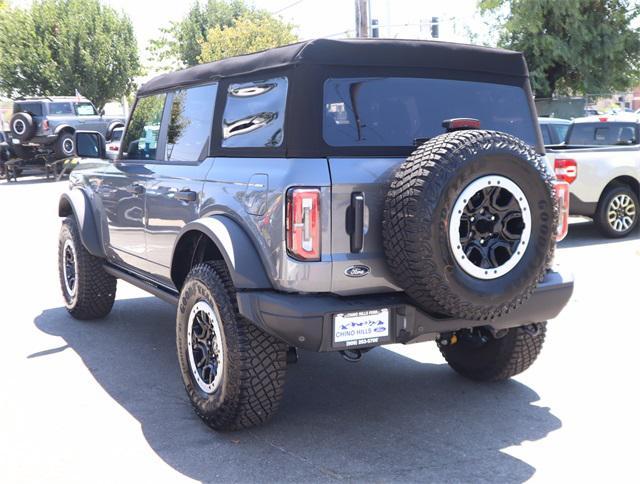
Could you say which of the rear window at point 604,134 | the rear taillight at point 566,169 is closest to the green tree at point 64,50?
the rear window at point 604,134

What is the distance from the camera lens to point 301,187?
360cm

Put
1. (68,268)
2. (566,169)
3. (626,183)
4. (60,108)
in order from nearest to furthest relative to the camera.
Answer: (68,268), (566,169), (626,183), (60,108)

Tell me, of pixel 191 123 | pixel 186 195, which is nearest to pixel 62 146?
pixel 191 123

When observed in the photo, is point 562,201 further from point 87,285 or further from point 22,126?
point 22,126

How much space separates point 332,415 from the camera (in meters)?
4.41

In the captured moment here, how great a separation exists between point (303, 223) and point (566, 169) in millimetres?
7145

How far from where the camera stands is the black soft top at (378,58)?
12.7 feet

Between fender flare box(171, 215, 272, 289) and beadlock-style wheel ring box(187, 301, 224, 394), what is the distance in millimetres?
326

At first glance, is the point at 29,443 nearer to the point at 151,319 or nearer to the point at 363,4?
the point at 151,319

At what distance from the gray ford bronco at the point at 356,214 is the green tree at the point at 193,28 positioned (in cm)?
5441

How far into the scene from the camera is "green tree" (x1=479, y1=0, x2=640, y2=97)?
27156 mm

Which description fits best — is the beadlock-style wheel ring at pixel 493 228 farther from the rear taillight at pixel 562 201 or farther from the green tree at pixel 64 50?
the green tree at pixel 64 50

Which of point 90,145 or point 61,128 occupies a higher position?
point 61,128

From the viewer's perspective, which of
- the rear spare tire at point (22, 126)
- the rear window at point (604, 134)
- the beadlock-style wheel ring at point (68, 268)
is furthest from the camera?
the rear spare tire at point (22, 126)
